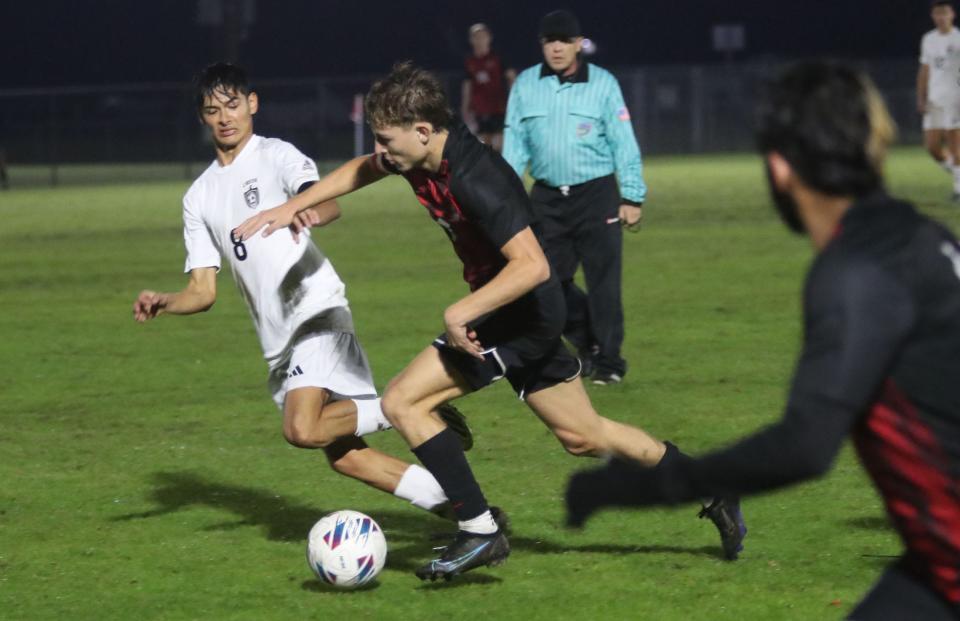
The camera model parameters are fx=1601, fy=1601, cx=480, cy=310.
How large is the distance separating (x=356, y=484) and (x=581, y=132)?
3352mm

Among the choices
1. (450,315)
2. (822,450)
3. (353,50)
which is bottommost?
(353,50)

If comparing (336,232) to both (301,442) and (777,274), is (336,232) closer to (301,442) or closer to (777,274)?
(777,274)

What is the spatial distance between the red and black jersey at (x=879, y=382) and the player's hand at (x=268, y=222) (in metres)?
3.25

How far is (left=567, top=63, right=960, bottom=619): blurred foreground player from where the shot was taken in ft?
8.80

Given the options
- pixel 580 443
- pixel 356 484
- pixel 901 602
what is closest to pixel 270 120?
pixel 356 484

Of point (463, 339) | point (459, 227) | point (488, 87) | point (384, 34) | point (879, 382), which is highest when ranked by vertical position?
point (879, 382)

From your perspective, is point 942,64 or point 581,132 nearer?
point 581,132

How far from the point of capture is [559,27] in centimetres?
979

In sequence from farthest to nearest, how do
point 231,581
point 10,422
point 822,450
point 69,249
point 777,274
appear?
1. point 69,249
2. point 777,274
3. point 10,422
4. point 231,581
5. point 822,450

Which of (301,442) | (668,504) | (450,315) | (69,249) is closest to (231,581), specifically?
(301,442)

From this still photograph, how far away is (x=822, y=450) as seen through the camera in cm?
270

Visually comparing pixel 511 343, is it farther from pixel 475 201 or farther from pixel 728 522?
pixel 728 522

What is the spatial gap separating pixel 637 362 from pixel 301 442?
188 inches

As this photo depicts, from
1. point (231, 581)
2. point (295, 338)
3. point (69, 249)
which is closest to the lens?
point (231, 581)
